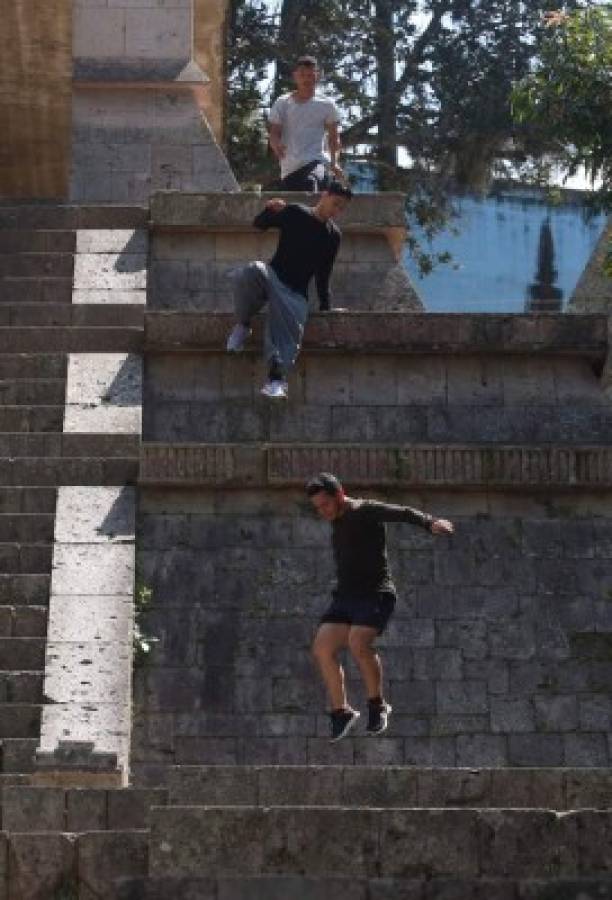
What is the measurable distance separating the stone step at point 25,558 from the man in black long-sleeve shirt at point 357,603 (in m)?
2.38

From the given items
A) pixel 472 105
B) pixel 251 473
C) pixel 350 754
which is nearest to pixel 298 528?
pixel 251 473

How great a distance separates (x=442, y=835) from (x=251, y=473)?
16.4 ft

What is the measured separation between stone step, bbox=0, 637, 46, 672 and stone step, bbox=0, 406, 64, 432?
2.39 metres

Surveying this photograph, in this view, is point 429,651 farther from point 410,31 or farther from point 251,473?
point 410,31

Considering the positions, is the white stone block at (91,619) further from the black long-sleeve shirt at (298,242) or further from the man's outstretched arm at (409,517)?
the black long-sleeve shirt at (298,242)

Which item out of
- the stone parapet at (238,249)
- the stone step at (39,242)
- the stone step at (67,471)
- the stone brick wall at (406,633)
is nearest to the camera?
the stone brick wall at (406,633)

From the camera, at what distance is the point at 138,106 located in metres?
25.2

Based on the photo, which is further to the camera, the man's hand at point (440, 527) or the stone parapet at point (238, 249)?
the stone parapet at point (238, 249)

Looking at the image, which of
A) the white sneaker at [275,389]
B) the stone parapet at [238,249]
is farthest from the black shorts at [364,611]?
the stone parapet at [238,249]

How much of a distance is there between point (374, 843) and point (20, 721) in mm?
3188

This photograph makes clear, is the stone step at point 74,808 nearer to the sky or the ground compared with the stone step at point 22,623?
nearer to the ground

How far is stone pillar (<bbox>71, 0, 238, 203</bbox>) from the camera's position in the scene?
24.4 meters

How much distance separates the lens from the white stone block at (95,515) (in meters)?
17.5

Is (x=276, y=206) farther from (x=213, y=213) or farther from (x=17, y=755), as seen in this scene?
(x=17, y=755)
